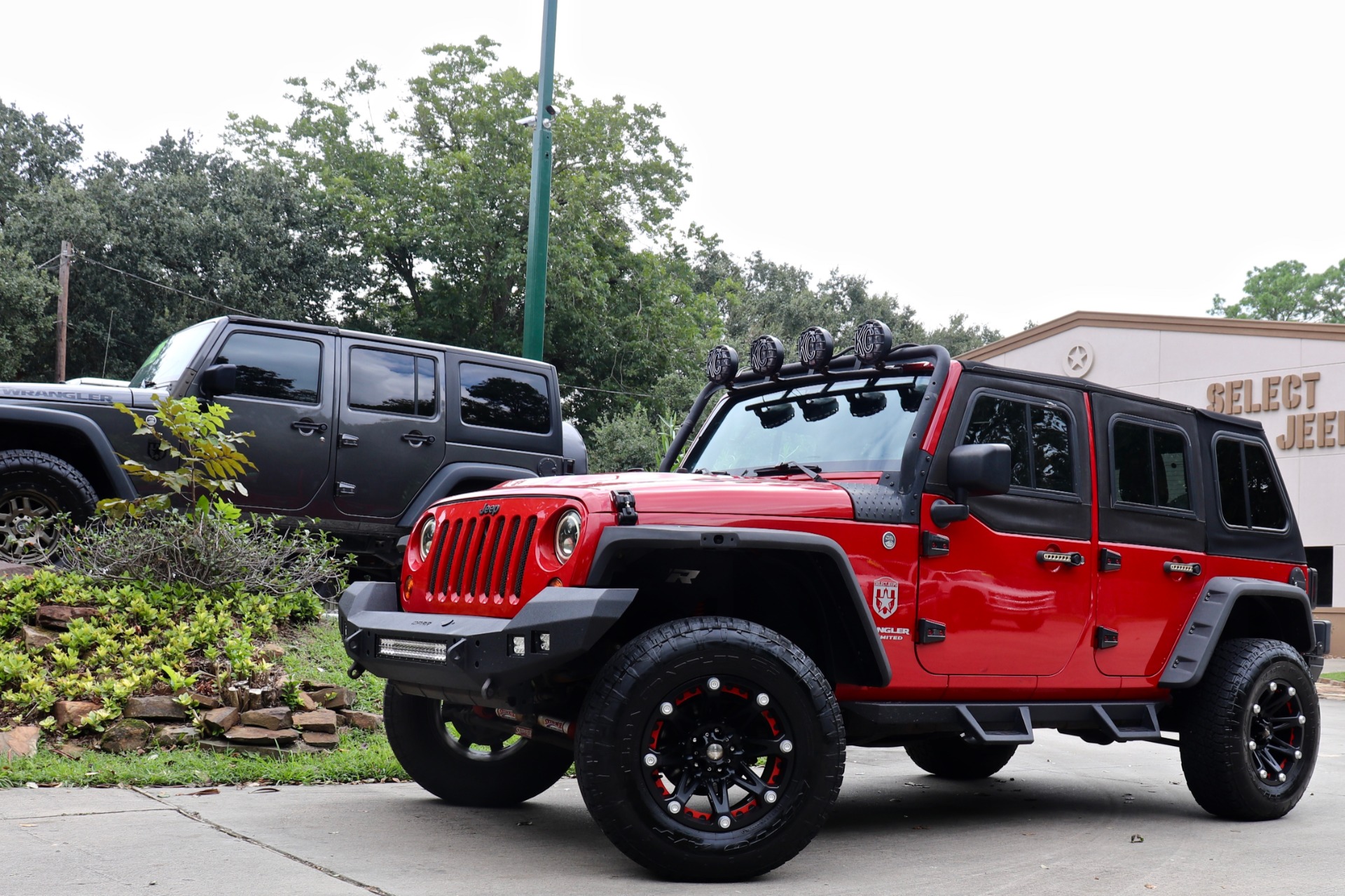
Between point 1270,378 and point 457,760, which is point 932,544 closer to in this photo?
point 457,760

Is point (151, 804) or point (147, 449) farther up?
point (147, 449)

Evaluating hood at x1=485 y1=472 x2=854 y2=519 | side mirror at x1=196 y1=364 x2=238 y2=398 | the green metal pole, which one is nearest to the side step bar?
hood at x1=485 y1=472 x2=854 y2=519

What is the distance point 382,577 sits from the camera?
9.77m

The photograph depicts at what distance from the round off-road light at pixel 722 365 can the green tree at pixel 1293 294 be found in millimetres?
62584

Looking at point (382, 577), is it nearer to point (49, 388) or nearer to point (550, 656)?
point (49, 388)

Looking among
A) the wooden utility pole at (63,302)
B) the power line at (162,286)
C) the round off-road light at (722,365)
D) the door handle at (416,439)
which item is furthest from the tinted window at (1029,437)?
the power line at (162,286)

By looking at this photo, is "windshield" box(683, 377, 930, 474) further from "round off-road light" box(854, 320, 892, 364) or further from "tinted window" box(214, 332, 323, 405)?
"tinted window" box(214, 332, 323, 405)

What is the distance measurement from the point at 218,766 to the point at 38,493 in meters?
2.96

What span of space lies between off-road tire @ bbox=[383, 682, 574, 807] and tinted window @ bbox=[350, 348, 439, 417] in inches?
165

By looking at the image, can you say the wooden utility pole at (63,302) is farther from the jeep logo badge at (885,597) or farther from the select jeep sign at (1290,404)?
the jeep logo badge at (885,597)

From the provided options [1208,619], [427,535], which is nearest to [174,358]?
[427,535]

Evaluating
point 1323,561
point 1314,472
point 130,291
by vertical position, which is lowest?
point 1323,561

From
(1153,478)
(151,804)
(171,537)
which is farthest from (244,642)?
(1153,478)

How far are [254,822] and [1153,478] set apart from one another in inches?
178
